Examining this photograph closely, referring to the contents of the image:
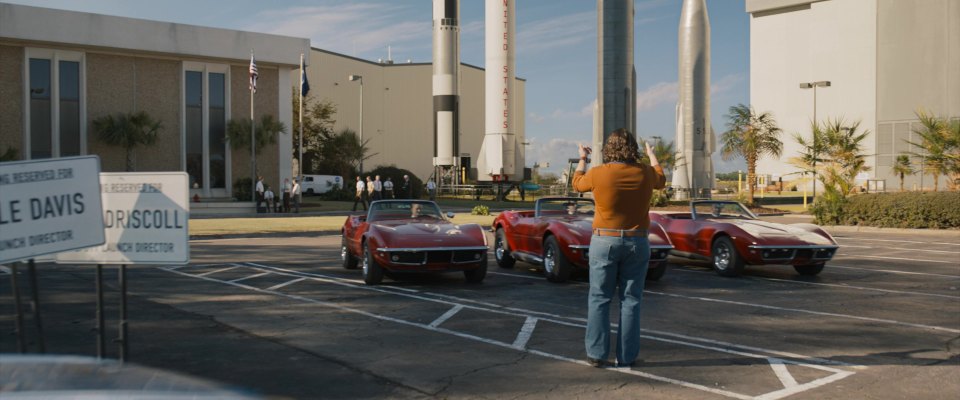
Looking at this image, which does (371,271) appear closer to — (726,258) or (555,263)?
(555,263)

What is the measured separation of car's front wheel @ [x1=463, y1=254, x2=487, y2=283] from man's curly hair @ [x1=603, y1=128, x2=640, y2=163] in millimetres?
5265

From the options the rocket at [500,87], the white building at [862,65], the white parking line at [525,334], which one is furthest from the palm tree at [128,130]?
the white building at [862,65]

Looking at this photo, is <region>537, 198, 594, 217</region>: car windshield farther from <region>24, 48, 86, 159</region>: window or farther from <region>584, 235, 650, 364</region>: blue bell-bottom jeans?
<region>24, 48, 86, 159</region>: window

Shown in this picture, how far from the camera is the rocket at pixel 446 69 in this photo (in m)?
53.6

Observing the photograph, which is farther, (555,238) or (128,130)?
(128,130)

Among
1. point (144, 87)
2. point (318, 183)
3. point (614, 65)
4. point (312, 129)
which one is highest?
point (614, 65)

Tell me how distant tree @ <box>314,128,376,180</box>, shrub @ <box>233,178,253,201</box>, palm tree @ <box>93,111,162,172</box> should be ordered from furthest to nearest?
distant tree @ <box>314,128,376,180</box>, shrub @ <box>233,178,253,201</box>, palm tree @ <box>93,111,162,172</box>

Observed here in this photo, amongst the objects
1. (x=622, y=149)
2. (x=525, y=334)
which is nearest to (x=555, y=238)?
(x=525, y=334)

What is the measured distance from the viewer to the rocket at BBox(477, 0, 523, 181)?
47.7 m

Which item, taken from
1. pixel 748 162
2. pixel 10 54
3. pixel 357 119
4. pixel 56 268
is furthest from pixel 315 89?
pixel 56 268

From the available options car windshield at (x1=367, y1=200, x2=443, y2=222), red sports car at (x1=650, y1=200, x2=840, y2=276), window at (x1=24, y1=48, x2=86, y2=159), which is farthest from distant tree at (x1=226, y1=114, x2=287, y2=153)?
red sports car at (x1=650, y1=200, x2=840, y2=276)

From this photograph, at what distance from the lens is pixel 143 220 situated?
552 cm

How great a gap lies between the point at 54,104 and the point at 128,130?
3.65 metres

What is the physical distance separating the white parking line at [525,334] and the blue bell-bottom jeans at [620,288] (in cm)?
98
